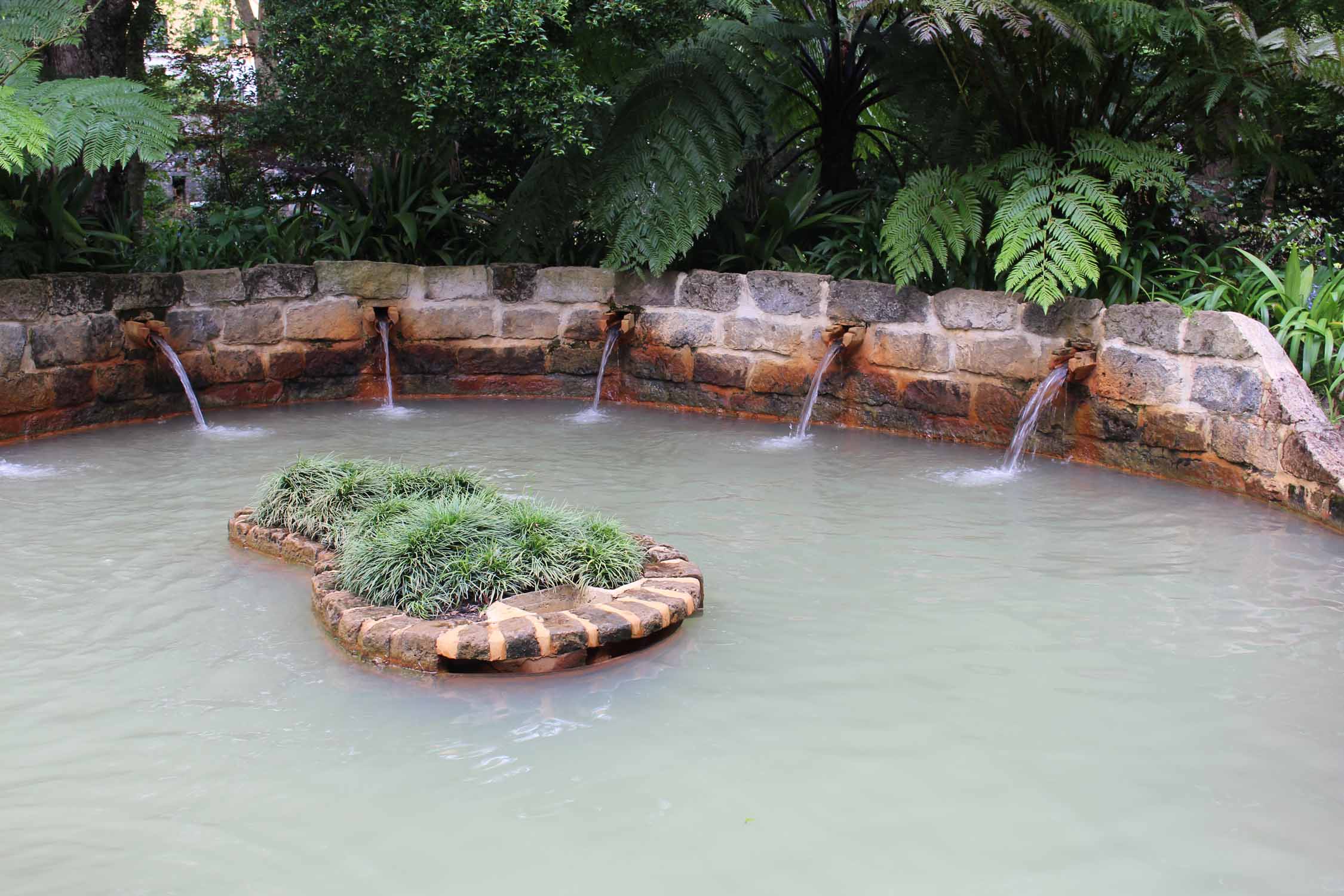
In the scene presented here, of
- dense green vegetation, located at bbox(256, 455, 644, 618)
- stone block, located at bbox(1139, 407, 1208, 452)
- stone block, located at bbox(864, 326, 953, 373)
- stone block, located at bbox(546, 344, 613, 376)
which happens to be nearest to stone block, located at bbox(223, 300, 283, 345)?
stone block, located at bbox(546, 344, 613, 376)

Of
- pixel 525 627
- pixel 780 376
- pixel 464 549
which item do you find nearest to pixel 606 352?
pixel 780 376

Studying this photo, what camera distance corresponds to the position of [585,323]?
8.06 metres

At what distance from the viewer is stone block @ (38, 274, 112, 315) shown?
6754 mm

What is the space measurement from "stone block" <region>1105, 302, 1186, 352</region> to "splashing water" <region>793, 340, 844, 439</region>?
5.27 ft

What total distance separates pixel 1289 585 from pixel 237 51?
9.27 meters

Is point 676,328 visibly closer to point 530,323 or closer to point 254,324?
point 530,323

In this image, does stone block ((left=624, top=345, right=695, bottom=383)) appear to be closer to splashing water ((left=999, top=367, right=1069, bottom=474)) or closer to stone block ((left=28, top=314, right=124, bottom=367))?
splashing water ((left=999, top=367, right=1069, bottom=474))

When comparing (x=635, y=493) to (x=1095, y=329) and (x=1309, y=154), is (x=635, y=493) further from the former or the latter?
(x=1309, y=154)

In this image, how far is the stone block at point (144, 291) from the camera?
706cm

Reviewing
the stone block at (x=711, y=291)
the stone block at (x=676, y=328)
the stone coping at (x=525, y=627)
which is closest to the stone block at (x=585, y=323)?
the stone block at (x=676, y=328)

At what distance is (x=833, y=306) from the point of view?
718 centimetres

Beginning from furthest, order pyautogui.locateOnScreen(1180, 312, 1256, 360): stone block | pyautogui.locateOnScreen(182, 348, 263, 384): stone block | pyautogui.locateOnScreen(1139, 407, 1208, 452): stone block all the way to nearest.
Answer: pyautogui.locateOnScreen(182, 348, 263, 384): stone block
pyautogui.locateOnScreen(1139, 407, 1208, 452): stone block
pyautogui.locateOnScreen(1180, 312, 1256, 360): stone block

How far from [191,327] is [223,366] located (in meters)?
0.31

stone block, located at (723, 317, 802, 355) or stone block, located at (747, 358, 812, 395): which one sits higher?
stone block, located at (723, 317, 802, 355)
